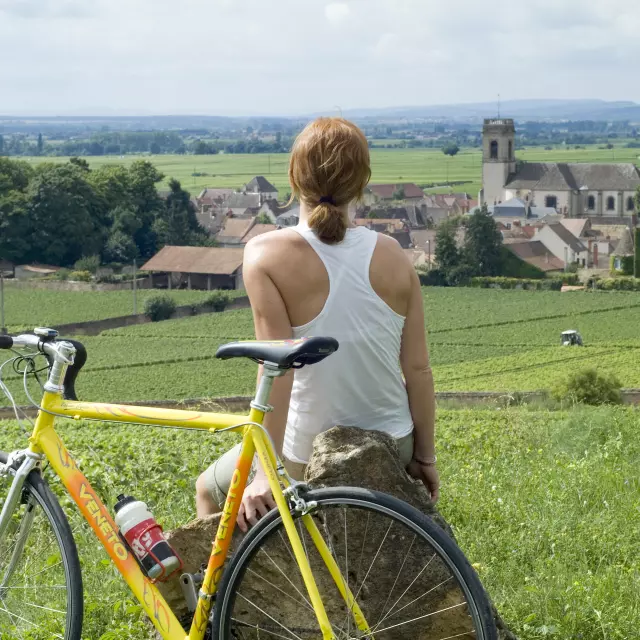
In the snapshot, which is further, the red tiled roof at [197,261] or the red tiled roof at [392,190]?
the red tiled roof at [392,190]

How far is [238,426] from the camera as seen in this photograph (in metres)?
3.08

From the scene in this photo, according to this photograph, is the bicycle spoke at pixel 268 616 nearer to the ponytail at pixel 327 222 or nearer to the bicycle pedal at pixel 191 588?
the bicycle pedal at pixel 191 588

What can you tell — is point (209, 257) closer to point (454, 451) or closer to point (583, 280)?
point (583, 280)

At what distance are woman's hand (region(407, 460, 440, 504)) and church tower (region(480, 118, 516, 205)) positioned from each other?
390ft

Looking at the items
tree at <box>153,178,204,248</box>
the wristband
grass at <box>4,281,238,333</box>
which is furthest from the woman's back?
tree at <box>153,178,204,248</box>

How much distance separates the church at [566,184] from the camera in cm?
11500

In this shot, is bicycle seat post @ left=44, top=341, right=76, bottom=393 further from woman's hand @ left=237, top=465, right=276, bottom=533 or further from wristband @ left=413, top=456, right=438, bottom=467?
wristband @ left=413, top=456, right=438, bottom=467

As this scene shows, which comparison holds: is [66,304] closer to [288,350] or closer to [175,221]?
[175,221]

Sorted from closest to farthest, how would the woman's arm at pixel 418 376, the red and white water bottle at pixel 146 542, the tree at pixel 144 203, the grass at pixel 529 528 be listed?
the red and white water bottle at pixel 146 542 → the woman's arm at pixel 418 376 → the grass at pixel 529 528 → the tree at pixel 144 203

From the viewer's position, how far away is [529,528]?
462 centimetres

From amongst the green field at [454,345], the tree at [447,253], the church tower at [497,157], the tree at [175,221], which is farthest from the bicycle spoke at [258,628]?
the church tower at [497,157]

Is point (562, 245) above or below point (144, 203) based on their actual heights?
below

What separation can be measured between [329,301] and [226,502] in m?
0.67

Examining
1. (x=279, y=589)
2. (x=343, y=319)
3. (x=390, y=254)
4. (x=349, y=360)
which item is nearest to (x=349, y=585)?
(x=279, y=589)
